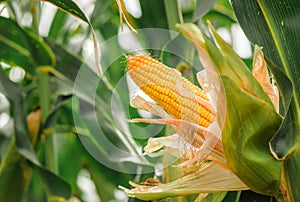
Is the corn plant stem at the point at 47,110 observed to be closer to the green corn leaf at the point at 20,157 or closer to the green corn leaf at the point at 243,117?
the green corn leaf at the point at 20,157

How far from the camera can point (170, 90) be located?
0.57m

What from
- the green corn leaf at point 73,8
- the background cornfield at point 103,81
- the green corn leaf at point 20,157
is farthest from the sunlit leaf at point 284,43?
the green corn leaf at point 20,157

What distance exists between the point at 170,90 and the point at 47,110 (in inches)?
25.5

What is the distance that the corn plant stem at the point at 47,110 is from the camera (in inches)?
45.6

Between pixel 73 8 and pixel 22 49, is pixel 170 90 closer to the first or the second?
pixel 73 8

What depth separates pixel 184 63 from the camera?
2.50ft

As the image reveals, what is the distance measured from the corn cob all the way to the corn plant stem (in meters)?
0.60

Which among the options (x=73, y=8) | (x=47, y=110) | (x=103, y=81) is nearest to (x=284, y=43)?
(x=73, y=8)

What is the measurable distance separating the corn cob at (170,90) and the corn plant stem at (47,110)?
60 cm

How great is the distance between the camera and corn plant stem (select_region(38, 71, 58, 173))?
1.16 m

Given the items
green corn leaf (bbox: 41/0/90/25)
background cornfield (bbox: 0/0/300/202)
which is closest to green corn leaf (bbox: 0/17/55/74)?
background cornfield (bbox: 0/0/300/202)

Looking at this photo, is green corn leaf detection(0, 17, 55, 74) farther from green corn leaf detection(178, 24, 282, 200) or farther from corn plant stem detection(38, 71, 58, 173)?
green corn leaf detection(178, 24, 282, 200)

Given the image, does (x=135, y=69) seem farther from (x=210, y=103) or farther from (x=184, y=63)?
(x=184, y=63)

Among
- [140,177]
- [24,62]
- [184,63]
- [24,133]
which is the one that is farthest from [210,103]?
[24,62]
